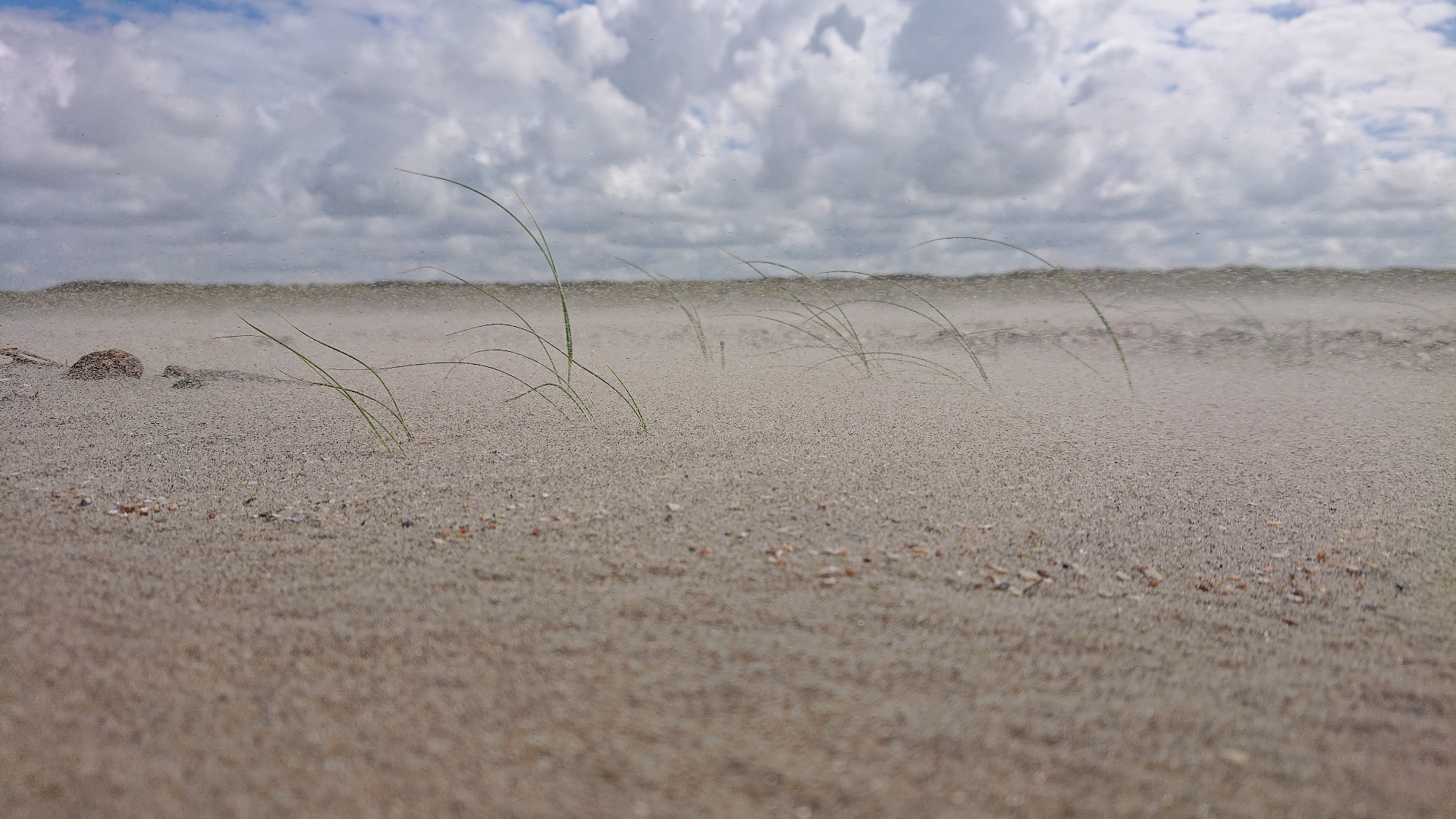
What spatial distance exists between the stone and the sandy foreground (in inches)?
22.5

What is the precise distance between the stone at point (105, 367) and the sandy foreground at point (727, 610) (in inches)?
22.5

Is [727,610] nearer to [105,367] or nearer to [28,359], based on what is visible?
[105,367]

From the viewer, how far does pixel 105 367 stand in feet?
10.1

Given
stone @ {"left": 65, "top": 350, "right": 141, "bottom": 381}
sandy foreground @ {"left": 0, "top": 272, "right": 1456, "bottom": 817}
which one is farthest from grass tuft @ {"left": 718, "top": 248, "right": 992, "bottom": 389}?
stone @ {"left": 65, "top": 350, "right": 141, "bottom": 381}

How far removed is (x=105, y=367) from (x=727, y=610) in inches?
127

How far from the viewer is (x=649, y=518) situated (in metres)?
1.39

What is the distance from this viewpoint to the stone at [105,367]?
304 centimetres

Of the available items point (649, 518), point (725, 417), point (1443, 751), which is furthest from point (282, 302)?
point (1443, 751)

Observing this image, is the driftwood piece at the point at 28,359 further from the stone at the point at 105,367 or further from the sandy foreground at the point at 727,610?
the sandy foreground at the point at 727,610

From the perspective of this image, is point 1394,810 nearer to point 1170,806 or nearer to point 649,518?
point 1170,806

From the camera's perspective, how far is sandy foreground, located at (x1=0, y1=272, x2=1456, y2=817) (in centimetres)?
70

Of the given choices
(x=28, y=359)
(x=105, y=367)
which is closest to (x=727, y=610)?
(x=105, y=367)

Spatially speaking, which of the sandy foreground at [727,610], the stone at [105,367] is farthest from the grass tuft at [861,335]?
the stone at [105,367]

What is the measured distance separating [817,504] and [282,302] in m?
8.05
